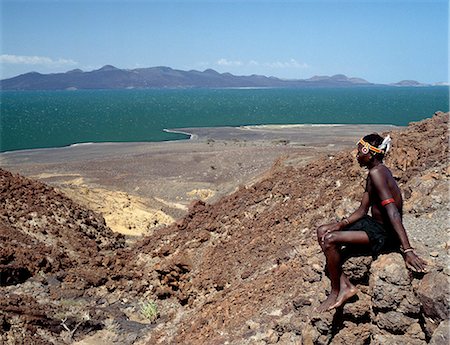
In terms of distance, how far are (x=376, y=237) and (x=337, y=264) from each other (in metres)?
0.51

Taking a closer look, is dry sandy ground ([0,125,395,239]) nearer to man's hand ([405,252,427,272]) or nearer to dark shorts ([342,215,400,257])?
dark shorts ([342,215,400,257])

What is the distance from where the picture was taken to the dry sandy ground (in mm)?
22953

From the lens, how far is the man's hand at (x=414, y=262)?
493 centimetres

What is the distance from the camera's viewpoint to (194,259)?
11.3 m

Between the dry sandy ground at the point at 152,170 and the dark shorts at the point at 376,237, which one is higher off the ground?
the dark shorts at the point at 376,237

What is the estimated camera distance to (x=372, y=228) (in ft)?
17.0

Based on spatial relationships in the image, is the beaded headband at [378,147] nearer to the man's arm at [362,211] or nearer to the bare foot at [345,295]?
the man's arm at [362,211]

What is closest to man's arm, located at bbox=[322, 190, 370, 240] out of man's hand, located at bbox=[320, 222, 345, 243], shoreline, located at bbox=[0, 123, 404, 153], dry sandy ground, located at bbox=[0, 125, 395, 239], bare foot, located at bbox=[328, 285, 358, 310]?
man's hand, located at bbox=[320, 222, 345, 243]

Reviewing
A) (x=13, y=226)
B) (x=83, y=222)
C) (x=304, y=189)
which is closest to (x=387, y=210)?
(x=304, y=189)

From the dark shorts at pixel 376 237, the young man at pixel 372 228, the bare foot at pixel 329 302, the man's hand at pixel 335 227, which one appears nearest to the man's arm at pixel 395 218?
the young man at pixel 372 228

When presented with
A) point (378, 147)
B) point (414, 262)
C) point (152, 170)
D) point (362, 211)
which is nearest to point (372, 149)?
point (378, 147)

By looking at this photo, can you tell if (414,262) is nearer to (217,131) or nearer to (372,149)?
(372,149)

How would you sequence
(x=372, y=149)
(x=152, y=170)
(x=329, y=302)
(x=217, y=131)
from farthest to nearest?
(x=217, y=131) < (x=152, y=170) < (x=329, y=302) < (x=372, y=149)

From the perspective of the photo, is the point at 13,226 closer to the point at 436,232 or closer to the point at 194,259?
the point at 194,259
